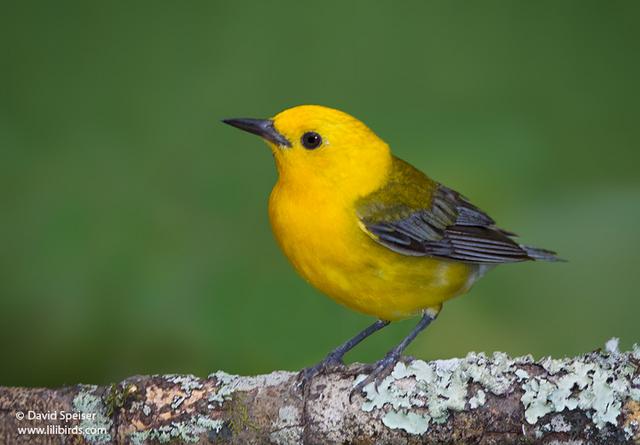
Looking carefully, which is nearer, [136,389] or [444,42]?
[136,389]

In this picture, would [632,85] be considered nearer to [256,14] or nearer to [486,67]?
[486,67]

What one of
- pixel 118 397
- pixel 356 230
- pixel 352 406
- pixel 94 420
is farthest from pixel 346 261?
pixel 94 420

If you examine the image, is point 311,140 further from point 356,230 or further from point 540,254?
point 540,254

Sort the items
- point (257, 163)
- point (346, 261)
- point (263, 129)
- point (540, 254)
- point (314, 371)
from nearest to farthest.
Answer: point (314, 371), point (346, 261), point (263, 129), point (540, 254), point (257, 163)

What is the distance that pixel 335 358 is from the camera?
4.47 metres

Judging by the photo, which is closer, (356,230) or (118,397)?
(118,397)

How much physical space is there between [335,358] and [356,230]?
626 millimetres

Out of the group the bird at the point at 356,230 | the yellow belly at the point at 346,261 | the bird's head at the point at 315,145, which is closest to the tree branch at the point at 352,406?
the bird at the point at 356,230

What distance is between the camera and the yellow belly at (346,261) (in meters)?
4.19

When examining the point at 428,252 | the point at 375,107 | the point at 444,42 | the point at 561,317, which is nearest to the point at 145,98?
the point at 375,107

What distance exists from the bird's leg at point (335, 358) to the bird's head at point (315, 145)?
72 centimetres

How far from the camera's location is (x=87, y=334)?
16.4 feet

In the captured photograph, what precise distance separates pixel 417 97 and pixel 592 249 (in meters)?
1.32

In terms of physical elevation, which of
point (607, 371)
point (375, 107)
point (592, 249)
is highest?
point (375, 107)
